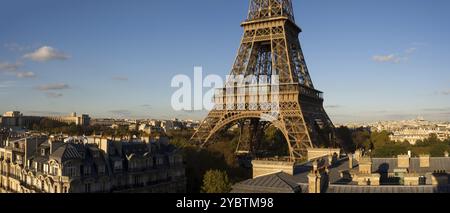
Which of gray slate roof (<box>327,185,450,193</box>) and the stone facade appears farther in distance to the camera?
the stone facade

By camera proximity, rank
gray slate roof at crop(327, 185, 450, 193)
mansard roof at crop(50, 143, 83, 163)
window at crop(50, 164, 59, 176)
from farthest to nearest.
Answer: window at crop(50, 164, 59, 176), mansard roof at crop(50, 143, 83, 163), gray slate roof at crop(327, 185, 450, 193)

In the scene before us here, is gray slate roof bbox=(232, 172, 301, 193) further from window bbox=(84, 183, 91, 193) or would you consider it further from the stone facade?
the stone facade

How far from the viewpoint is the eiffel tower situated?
142ft

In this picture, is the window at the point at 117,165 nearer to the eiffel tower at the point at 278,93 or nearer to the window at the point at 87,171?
the window at the point at 87,171

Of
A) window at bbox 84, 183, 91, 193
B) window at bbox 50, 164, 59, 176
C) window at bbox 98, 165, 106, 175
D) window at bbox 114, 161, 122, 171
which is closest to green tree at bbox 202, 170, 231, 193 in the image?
window at bbox 114, 161, 122, 171

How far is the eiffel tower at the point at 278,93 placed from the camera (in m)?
43.4

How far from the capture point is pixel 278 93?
45000mm

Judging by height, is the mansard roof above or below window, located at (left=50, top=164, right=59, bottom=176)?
above

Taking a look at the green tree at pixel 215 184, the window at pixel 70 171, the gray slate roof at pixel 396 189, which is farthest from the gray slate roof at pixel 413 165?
the window at pixel 70 171

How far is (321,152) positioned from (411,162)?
1240 cm

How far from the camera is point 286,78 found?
46.0m
